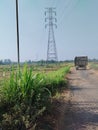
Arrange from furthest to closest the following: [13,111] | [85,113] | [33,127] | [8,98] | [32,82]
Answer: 1. [85,113]
2. [32,82]
3. [8,98]
4. [13,111]
5. [33,127]

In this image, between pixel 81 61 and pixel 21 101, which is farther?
pixel 81 61

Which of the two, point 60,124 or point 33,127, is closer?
point 33,127

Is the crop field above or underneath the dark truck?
underneath

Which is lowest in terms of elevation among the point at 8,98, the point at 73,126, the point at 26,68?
the point at 73,126

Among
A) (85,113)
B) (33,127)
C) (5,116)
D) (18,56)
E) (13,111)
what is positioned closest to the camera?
(33,127)

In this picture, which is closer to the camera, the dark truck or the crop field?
the crop field

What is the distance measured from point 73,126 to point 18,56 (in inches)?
270

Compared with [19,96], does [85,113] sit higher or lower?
lower

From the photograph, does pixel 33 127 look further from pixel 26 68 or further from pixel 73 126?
pixel 26 68

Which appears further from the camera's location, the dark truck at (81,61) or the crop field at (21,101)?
the dark truck at (81,61)

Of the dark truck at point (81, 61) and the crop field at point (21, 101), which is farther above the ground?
the dark truck at point (81, 61)

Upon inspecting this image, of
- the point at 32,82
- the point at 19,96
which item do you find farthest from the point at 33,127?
the point at 32,82

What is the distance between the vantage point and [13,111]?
8.49 metres

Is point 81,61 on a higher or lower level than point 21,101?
higher
